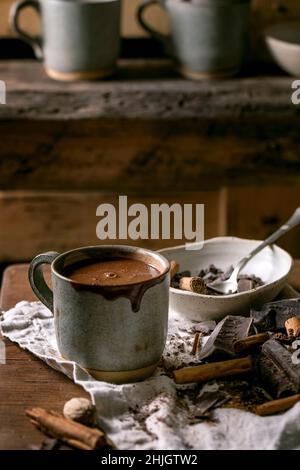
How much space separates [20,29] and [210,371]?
4.95ft

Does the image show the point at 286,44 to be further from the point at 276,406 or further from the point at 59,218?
the point at 276,406

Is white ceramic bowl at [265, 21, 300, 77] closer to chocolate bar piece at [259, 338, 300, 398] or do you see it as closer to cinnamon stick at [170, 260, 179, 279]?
cinnamon stick at [170, 260, 179, 279]

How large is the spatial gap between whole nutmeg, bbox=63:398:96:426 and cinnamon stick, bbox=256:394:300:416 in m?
0.19

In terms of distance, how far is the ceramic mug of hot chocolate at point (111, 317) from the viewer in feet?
3.24

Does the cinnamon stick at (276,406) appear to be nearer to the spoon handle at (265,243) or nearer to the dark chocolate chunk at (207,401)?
the dark chocolate chunk at (207,401)

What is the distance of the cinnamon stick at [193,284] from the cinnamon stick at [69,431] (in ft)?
1.06

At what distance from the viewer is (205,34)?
2.21m

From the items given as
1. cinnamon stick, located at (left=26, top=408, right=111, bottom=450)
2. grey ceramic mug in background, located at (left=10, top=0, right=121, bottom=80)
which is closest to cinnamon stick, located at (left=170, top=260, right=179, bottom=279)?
cinnamon stick, located at (left=26, top=408, right=111, bottom=450)

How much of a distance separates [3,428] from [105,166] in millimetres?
1351

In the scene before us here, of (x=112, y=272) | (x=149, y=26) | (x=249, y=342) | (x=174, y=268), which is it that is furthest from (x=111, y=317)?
(x=149, y=26)

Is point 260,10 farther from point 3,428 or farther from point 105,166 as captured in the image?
point 3,428

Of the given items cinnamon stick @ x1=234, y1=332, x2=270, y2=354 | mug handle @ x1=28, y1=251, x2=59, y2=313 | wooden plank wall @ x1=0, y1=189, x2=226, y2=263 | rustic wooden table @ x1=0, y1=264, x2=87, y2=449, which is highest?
mug handle @ x1=28, y1=251, x2=59, y2=313

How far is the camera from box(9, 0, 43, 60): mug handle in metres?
2.24

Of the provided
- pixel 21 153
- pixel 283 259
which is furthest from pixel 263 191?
pixel 283 259
